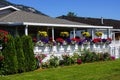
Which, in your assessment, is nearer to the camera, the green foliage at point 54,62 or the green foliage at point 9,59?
the green foliage at point 9,59

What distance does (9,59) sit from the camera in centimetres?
1603

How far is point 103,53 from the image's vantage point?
76.1 feet

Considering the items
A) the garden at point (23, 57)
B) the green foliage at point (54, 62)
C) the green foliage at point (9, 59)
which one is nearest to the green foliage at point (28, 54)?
the garden at point (23, 57)

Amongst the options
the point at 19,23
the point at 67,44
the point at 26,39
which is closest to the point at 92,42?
the point at 67,44

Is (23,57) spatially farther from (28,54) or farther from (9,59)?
(9,59)

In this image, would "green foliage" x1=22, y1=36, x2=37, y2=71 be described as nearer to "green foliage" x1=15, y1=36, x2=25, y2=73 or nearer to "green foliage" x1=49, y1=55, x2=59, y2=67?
"green foliage" x1=15, y1=36, x2=25, y2=73

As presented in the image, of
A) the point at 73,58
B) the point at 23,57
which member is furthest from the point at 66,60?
the point at 23,57

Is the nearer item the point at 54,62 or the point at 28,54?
the point at 28,54

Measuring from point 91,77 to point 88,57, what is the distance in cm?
772

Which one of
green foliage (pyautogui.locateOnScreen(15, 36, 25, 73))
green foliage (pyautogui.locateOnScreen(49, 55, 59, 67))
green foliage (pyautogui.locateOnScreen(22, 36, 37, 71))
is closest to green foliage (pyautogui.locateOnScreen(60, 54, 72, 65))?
green foliage (pyautogui.locateOnScreen(49, 55, 59, 67))

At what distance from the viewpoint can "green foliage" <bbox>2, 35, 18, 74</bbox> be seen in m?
15.9

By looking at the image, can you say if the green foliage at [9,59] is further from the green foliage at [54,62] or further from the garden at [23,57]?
the green foliage at [54,62]

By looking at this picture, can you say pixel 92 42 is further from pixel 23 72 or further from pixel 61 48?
pixel 23 72

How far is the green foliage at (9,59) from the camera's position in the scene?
52.2ft
